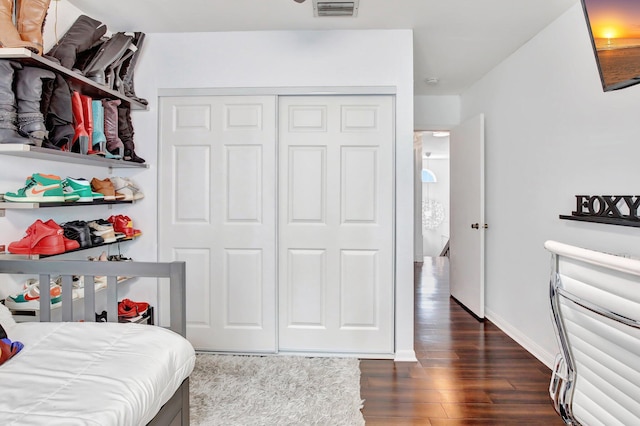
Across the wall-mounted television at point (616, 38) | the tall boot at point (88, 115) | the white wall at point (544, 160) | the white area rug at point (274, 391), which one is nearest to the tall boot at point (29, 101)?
the tall boot at point (88, 115)

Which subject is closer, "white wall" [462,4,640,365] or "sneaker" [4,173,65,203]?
"sneaker" [4,173,65,203]

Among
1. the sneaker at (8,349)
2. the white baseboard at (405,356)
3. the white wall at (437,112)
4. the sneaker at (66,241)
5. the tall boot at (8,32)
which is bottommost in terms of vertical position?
the white baseboard at (405,356)

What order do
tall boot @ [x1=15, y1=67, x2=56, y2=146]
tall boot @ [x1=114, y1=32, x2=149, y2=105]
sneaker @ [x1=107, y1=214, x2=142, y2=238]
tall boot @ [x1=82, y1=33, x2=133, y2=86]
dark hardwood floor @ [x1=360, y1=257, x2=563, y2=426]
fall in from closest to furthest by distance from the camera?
tall boot @ [x1=15, y1=67, x2=56, y2=146]
dark hardwood floor @ [x1=360, y1=257, x2=563, y2=426]
tall boot @ [x1=82, y1=33, x2=133, y2=86]
tall boot @ [x1=114, y1=32, x2=149, y2=105]
sneaker @ [x1=107, y1=214, x2=142, y2=238]

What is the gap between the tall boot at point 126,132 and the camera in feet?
9.31

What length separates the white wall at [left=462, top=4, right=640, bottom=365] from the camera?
2.27 meters

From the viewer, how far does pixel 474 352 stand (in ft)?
10.2

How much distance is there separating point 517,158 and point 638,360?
2.85m

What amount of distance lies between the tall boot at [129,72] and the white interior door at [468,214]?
313 centimetres

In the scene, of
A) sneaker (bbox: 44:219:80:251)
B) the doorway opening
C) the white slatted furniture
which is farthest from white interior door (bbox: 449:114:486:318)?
the doorway opening

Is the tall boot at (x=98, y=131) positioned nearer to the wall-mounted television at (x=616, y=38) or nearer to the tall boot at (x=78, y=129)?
the tall boot at (x=78, y=129)

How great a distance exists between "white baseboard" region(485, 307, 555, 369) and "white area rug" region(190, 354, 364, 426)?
1388mm

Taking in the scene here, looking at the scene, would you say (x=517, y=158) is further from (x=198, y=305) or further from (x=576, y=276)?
(x=198, y=305)

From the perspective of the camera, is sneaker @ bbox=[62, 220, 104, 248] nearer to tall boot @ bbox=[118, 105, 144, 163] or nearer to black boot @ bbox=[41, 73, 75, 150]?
black boot @ bbox=[41, 73, 75, 150]

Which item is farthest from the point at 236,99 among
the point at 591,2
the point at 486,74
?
the point at 486,74
